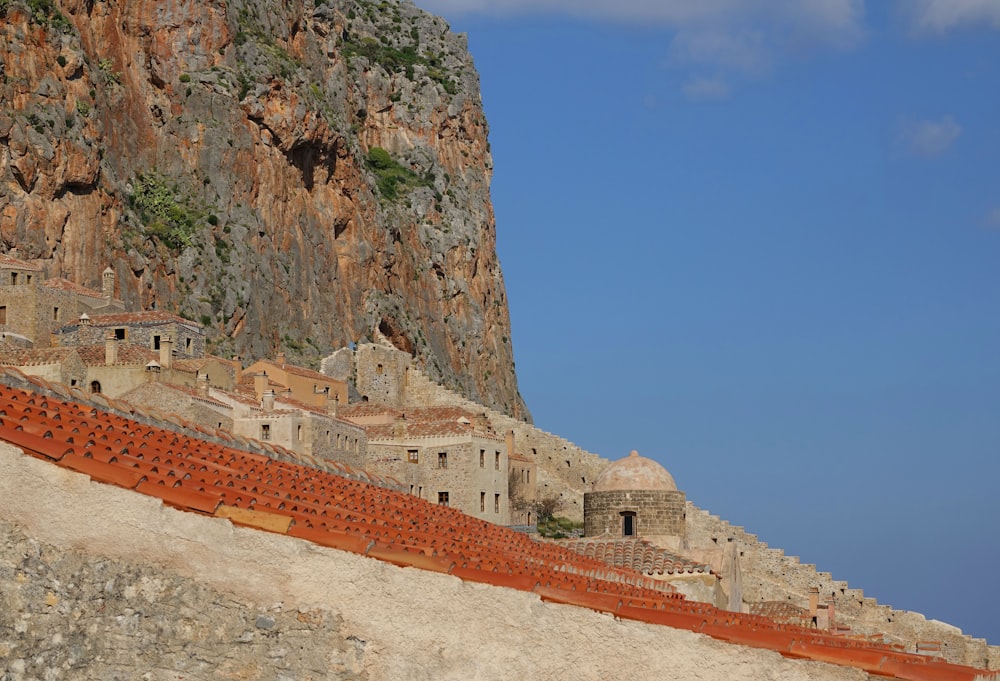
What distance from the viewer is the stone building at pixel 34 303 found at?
187 ft

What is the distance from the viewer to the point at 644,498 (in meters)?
39.9

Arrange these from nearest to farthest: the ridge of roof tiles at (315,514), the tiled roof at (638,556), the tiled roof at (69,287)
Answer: the ridge of roof tiles at (315,514)
the tiled roof at (638,556)
the tiled roof at (69,287)

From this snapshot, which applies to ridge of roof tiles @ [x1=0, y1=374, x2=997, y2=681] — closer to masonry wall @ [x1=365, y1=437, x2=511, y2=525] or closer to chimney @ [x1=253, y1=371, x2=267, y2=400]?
masonry wall @ [x1=365, y1=437, x2=511, y2=525]

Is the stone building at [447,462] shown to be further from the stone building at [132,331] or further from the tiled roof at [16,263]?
the tiled roof at [16,263]

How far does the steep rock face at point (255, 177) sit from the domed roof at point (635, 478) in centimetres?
3685

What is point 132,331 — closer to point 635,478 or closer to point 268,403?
point 268,403

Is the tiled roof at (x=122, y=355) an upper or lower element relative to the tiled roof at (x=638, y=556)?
upper

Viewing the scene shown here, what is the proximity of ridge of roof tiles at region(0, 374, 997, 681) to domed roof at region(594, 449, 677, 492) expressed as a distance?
2349cm

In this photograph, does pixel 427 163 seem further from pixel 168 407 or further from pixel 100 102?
pixel 168 407

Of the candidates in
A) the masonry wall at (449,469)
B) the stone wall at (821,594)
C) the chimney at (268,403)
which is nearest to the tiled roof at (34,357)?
the chimney at (268,403)

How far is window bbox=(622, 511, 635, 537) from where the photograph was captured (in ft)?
131

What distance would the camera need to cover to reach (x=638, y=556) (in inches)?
1284

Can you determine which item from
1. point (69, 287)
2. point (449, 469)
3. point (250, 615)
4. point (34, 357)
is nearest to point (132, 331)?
point (69, 287)

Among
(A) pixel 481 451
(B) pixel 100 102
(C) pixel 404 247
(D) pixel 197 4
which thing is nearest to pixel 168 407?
(A) pixel 481 451
